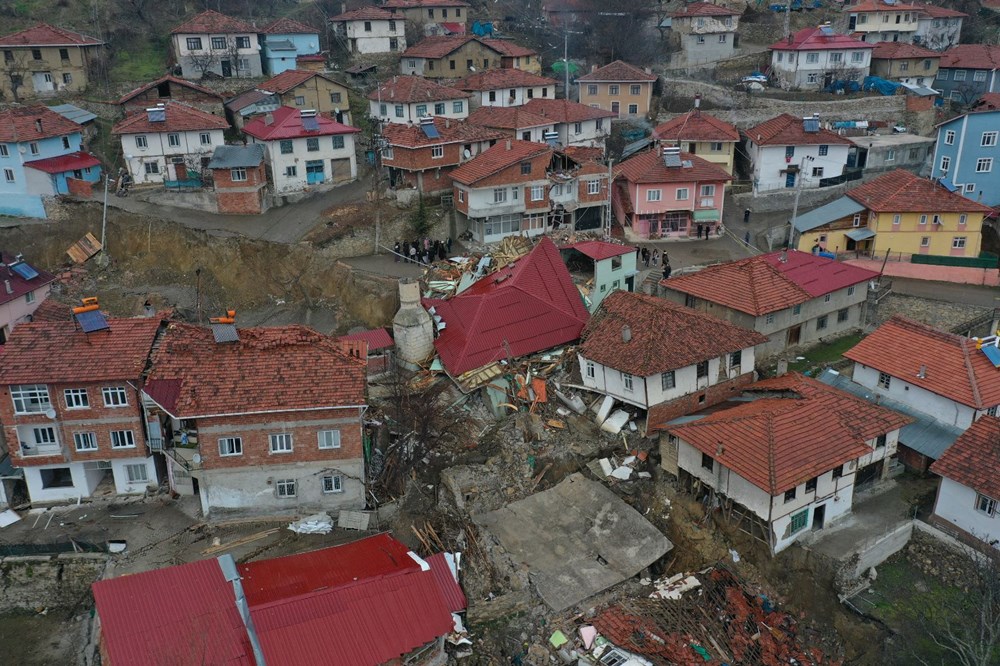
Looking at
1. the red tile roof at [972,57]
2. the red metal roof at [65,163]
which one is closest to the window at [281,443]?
the red metal roof at [65,163]

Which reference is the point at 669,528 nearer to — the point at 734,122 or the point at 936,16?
the point at 734,122

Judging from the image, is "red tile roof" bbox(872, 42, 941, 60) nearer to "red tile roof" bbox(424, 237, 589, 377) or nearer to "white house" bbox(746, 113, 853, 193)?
"white house" bbox(746, 113, 853, 193)

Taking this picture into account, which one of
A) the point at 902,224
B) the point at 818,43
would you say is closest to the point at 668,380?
the point at 902,224

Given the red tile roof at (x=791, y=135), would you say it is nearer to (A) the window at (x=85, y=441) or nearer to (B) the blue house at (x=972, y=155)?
(B) the blue house at (x=972, y=155)

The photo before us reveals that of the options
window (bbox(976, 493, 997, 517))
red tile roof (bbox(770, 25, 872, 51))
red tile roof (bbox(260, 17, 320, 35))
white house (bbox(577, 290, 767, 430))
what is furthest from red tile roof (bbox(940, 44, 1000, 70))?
window (bbox(976, 493, 997, 517))

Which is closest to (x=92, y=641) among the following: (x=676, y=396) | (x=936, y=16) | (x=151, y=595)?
(x=151, y=595)

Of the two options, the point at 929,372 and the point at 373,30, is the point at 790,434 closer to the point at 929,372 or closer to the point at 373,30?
the point at 929,372

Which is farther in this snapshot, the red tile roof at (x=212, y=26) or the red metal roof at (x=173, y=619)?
the red tile roof at (x=212, y=26)

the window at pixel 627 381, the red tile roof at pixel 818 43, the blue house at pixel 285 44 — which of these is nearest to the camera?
the window at pixel 627 381
